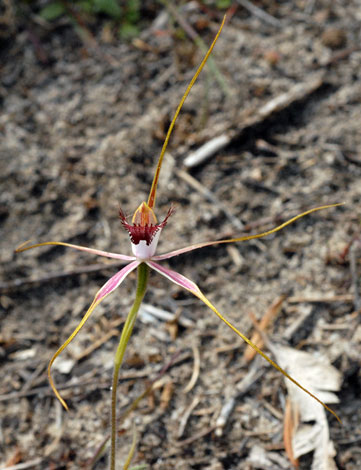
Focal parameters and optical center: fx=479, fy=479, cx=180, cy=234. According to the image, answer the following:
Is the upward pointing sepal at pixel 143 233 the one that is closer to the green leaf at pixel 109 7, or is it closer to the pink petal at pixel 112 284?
the pink petal at pixel 112 284

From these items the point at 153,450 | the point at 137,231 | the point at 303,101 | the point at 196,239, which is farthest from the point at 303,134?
the point at 153,450

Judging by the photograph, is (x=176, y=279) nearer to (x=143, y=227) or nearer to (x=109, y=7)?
(x=143, y=227)

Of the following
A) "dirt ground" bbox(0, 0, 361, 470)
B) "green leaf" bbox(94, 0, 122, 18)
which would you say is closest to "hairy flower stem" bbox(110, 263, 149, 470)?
"dirt ground" bbox(0, 0, 361, 470)

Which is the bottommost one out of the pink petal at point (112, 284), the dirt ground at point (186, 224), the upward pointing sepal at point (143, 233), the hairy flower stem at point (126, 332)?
the dirt ground at point (186, 224)

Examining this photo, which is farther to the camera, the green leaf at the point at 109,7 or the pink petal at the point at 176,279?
the green leaf at the point at 109,7

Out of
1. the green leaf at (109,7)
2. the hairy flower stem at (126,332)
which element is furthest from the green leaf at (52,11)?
the hairy flower stem at (126,332)

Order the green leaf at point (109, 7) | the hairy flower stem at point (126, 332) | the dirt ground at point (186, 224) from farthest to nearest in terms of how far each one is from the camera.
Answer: the green leaf at point (109, 7) → the dirt ground at point (186, 224) → the hairy flower stem at point (126, 332)

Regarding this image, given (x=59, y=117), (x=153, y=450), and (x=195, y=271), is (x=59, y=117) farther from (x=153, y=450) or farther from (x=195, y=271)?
(x=153, y=450)
